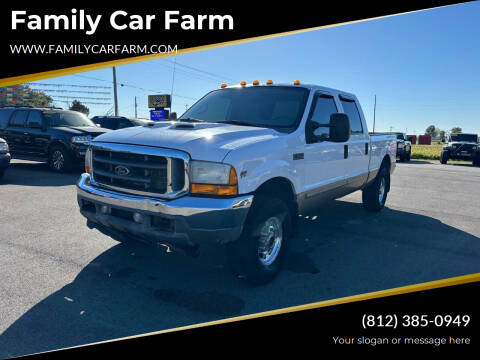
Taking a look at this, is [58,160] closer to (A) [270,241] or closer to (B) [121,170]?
(B) [121,170]

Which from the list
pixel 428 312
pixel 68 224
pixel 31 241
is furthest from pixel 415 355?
pixel 68 224

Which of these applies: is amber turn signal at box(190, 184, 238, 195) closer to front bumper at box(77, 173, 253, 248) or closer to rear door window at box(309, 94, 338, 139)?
front bumper at box(77, 173, 253, 248)

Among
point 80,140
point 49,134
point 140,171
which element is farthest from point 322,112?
point 49,134

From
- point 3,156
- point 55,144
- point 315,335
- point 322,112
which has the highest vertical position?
point 322,112

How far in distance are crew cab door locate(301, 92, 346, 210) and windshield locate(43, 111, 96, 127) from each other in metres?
8.85

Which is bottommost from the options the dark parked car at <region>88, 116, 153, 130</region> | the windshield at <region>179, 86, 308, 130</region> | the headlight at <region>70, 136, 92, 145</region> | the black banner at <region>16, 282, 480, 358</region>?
the black banner at <region>16, 282, 480, 358</region>

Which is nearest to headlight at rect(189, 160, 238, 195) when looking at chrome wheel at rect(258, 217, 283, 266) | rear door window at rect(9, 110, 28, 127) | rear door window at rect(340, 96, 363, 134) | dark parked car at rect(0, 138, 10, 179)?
chrome wheel at rect(258, 217, 283, 266)

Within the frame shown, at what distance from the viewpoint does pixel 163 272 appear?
3.83 m

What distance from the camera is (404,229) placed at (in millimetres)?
5797

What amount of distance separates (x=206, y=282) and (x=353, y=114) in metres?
3.61

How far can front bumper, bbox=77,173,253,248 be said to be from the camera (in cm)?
304

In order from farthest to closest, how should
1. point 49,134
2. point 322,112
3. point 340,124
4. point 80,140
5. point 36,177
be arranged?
point 49,134
point 80,140
point 36,177
point 322,112
point 340,124

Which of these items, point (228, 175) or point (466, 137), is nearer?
point (228, 175)

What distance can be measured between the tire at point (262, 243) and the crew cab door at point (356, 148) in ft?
6.43
